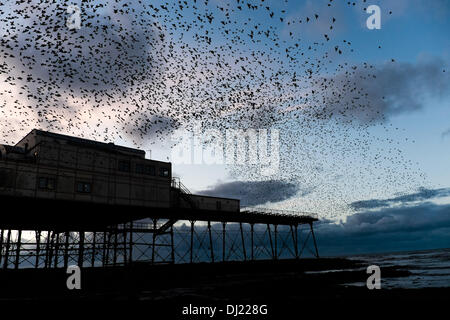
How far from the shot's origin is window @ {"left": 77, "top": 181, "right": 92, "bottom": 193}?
113 feet

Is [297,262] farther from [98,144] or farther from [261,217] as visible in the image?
[98,144]

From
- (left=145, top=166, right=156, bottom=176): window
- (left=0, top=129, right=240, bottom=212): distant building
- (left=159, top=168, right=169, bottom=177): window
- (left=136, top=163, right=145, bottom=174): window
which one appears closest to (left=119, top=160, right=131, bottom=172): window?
(left=0, top=129, right=240, bottom=212): distant building

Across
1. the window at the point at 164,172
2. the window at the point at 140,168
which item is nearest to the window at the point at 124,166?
the window at the point at 140,168

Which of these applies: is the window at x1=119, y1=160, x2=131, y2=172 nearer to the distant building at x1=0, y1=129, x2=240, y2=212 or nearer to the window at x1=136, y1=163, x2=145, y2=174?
the distant building at x1=0, y1=129, x2=240, y2=212

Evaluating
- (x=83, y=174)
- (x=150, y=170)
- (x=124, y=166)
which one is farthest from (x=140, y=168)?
(x=83, y=174)

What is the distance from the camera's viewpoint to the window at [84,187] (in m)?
34.3

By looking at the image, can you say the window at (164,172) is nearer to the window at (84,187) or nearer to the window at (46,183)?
the window at (84,187)

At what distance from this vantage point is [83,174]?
1372 inches

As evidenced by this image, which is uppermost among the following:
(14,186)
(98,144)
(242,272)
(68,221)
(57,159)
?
(98,144)
